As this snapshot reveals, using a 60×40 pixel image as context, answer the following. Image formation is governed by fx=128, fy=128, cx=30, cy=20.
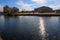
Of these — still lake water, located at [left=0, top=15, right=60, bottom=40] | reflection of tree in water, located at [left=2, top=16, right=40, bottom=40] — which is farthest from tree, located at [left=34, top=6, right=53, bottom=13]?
reflection of tree in water, located at [left=2, top=16, right=40, bottom=40]

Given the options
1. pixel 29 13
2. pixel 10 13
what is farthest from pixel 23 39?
pixel 29 13

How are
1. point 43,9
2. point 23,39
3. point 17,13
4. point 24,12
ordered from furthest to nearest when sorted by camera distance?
point 43,9 < point 24,12 < point 17,13 < point 23,39

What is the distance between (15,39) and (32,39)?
2.33 meters

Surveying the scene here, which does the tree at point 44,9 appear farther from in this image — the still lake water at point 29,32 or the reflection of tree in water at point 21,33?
the reflection of tree in water at point 21,33

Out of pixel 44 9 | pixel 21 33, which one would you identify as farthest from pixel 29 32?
pixel 44 9

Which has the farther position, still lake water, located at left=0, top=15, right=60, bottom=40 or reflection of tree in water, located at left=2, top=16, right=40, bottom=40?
still lake water, located at left=0, top=15, right=60, bottom=40

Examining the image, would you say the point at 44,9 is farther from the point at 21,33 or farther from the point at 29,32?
the point at 21,33

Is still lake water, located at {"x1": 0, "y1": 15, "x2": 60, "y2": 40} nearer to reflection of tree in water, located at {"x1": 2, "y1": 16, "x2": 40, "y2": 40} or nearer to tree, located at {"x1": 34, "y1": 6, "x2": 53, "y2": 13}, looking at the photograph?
reflection of tree in water, located at {"x1": 2, "y1": 16, "x2": 40, "y2": 40}

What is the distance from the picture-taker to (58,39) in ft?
→ 57.4

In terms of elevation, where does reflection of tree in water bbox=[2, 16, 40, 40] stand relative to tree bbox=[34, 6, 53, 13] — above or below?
below

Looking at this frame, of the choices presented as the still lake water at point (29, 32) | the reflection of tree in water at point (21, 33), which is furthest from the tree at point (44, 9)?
the reflection of tree in water at point (21, 33)

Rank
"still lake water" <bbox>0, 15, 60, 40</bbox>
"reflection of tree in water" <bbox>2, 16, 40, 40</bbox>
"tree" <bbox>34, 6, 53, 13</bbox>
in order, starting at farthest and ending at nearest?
"tree" <bbox>34, 6, 53, 13</bbox>, "still lake water" <bbox>0, 15, 60, 40</bbox>, "reflection of tree in water" <bbox>2, 16, 40, 40</bbox>

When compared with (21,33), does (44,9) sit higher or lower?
higher

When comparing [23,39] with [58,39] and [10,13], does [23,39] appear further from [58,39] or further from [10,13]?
[10,13]
